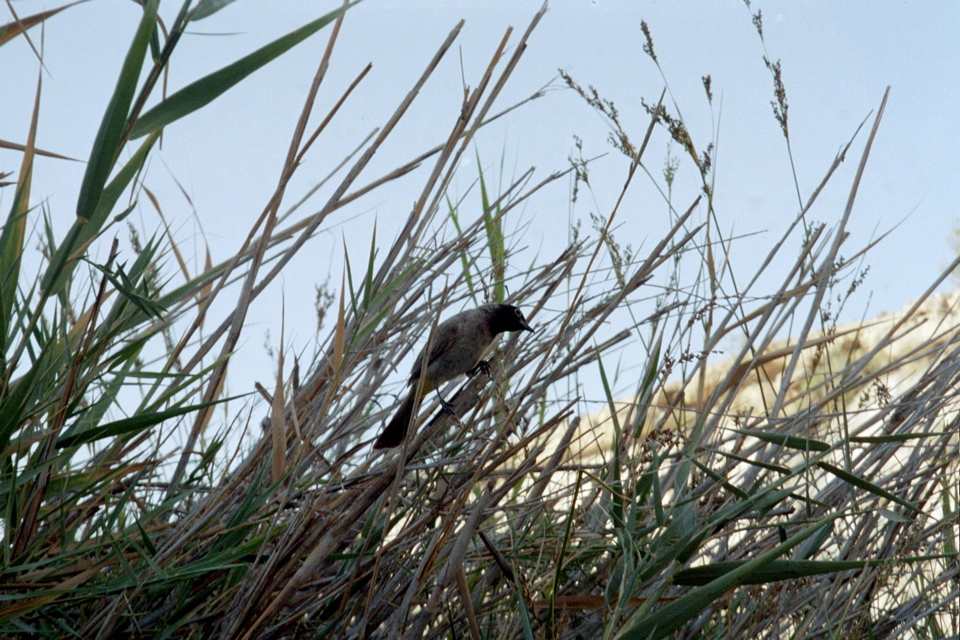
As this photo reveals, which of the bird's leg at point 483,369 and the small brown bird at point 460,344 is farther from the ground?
the small brown bird at point 460,344

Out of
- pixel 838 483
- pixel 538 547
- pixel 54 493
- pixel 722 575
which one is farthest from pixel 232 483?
pixel 838 483

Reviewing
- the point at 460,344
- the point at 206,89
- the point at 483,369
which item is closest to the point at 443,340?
the point at 460,344

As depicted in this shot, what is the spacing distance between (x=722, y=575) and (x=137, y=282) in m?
1.38

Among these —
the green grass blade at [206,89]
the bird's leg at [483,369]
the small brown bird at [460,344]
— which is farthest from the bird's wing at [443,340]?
the green grass blade at [206,89]

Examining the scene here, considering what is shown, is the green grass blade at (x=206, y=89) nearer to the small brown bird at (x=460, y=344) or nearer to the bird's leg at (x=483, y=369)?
the bird's leg at (x=483, y=369)

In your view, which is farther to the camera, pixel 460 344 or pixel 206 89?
pixel 460 344

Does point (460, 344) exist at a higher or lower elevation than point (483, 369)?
higher

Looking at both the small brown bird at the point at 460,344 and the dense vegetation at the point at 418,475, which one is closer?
the dense vegetation at the point at 418,475

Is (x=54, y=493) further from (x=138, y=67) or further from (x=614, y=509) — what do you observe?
(x=614, y=509)

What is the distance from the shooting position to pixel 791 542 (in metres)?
1.35

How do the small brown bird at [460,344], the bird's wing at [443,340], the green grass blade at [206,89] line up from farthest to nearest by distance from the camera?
the bird's wing at [443,340]
the small brown bird at [460,344]
the green grass blade at [206,89]

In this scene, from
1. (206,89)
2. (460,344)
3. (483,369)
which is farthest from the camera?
(460,344)

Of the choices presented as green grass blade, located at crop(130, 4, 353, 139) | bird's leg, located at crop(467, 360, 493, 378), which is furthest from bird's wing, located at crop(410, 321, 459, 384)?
green grass blade, located at crop(130, 4, 353, 139)

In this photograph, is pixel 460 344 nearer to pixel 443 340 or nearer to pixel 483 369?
pixel 443 340
